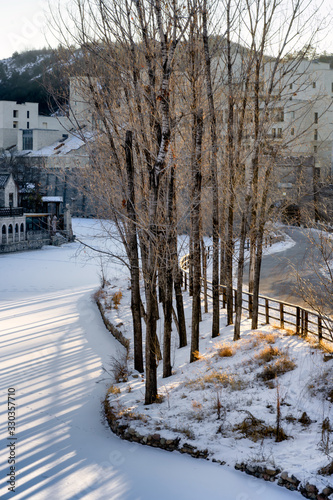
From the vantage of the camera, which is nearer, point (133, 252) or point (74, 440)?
point (74, 440)

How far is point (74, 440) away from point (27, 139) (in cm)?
5969

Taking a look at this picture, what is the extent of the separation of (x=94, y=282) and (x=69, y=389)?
46.3ft

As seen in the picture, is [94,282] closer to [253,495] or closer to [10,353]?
[10,353]

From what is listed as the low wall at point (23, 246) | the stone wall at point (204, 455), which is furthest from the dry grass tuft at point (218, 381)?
the low wall at point (23, 246)

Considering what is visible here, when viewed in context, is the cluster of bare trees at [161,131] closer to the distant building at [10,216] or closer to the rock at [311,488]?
the rock at [311,488]

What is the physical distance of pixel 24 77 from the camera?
4309 inches

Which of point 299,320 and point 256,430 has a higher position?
point 299,320

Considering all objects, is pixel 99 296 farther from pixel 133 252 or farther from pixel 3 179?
pixel 3 179

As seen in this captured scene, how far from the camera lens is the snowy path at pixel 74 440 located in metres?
6.54

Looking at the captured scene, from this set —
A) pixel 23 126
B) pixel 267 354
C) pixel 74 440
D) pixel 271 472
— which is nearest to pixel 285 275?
pixel 267 354

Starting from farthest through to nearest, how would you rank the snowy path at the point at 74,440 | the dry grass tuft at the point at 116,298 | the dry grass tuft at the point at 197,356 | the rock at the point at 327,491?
the dry grass tuft at the point at 116,298, the dry grass tuft at the point at 197,356, the snowy path at the point at 74,440, the rock at the point at 327,491

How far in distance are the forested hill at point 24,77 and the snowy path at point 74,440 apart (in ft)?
270

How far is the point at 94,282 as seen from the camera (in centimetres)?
2433

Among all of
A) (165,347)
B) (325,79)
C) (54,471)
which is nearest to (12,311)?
(165,347)
